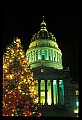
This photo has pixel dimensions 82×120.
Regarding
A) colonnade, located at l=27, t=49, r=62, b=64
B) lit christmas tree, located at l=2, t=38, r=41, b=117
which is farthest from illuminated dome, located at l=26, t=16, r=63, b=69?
lit christmas tree, located at l=2, t=38, r=41, b=117

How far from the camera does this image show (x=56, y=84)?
90.7ft

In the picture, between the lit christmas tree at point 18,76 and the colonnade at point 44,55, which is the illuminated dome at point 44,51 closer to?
the colonnade at point 44,55

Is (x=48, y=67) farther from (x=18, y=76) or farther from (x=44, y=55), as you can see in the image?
(x=18, y=76)

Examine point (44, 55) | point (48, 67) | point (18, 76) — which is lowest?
point (18, 76)

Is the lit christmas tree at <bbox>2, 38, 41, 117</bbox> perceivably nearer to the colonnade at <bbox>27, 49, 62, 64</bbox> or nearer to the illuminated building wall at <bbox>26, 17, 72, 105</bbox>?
the illuminated building wall at <bbox>26, 17, 72, 105</bbox>

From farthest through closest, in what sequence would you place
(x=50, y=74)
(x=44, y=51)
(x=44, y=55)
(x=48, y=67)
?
(x=44, y=51) → (x=44, y=55) → (x=48, y=67) → (x=50, y=74)

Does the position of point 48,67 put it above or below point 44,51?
below

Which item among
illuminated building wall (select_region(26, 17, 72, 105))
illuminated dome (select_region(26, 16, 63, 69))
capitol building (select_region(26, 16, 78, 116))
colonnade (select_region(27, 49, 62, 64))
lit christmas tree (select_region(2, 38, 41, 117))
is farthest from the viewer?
colonnade (select_region(27, 49, 62, 64))

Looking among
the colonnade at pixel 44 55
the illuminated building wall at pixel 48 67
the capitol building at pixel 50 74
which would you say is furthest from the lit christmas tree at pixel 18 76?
the colonnade at pixel 44 55

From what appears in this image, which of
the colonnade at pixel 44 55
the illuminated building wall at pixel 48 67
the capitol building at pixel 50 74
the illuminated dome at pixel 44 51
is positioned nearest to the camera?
the capitol building at pixel 50 74

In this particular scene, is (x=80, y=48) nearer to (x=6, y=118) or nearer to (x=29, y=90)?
(x=6, y=118)

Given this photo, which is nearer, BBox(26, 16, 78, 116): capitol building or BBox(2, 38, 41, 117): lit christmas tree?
BBox(2, 38, 41, 117): lit christmas tree

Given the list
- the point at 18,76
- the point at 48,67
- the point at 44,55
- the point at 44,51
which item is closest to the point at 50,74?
the point at 48,67

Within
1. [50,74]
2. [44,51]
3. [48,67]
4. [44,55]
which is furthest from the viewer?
[44,51]
